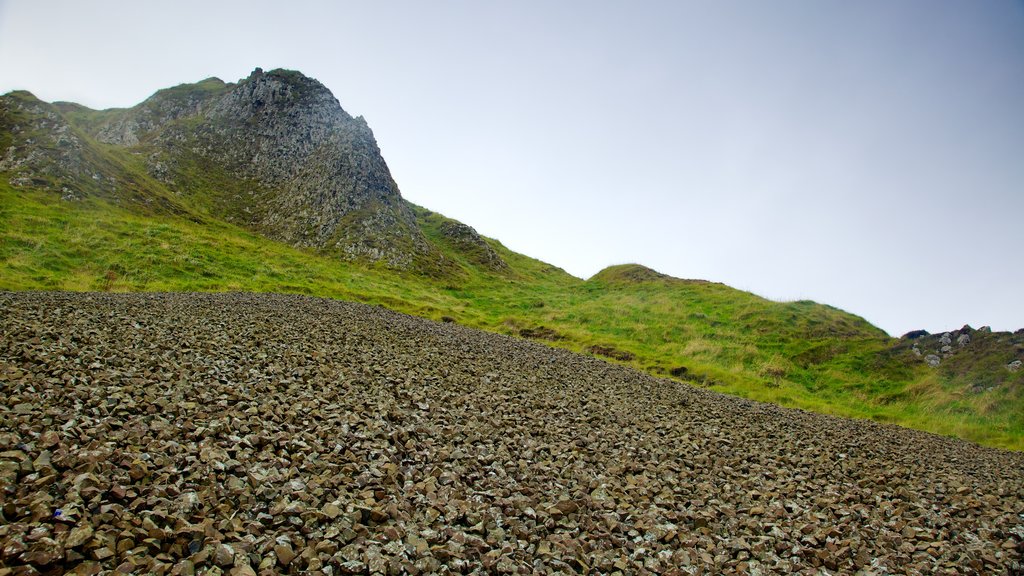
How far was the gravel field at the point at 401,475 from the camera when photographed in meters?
5.63

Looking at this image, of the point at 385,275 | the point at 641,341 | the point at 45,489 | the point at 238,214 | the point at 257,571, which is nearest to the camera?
the point at 257,571

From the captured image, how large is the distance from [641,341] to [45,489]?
3787 cm

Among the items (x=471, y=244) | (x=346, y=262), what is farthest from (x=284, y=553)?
(x=471, y=244)

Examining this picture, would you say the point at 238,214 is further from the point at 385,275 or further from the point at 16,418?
the point at 16,418

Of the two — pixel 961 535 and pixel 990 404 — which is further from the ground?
pixel 990 404

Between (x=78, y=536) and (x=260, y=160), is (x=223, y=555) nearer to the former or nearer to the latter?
(x=78, y=536)

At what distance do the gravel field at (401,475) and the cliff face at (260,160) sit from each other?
2131 inches

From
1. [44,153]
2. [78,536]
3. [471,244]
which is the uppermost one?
[471,244]

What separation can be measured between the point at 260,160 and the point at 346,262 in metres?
40.6

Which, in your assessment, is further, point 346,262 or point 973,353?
point 346,262

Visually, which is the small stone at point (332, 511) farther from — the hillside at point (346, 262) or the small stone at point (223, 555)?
the hillside at point (346, 262)

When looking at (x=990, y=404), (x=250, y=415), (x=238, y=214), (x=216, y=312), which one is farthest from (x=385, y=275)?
(x=990, y=404)

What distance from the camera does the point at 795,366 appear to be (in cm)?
3338

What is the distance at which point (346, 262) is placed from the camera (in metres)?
65.2
